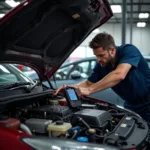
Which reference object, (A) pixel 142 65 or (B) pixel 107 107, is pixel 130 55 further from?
(B) pixel 107 107

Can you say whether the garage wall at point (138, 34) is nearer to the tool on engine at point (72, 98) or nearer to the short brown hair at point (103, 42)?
the short brown hair at point (103, 42)

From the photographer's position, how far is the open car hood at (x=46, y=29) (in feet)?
6.45

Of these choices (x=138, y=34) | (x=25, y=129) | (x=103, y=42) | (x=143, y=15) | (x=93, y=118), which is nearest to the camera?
(x=25, y=129)

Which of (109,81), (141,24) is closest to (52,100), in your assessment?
(109,81)

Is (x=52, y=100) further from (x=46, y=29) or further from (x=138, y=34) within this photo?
(x=138, y=34)

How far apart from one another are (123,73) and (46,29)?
83cm

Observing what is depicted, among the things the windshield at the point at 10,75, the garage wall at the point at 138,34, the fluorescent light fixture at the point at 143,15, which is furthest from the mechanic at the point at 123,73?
the garage wall at the point at 138,34

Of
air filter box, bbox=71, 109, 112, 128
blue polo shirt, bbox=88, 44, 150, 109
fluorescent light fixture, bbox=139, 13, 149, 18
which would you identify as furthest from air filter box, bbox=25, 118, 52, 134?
fluorescent light fixture, bbox=139, 13, 149, 18

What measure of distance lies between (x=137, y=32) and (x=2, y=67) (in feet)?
58.7

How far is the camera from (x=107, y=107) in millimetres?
2451

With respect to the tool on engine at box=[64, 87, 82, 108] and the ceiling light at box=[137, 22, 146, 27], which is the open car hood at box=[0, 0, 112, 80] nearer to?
the tool on engine at box=[64, 87, 82, 108]

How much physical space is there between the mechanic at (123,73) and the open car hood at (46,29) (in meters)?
0.25

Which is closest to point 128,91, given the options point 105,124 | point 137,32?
point 105,124

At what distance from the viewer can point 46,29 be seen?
2.35 meters
